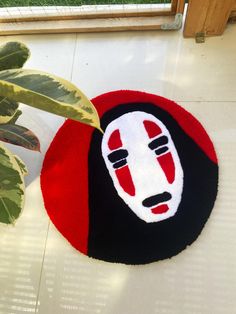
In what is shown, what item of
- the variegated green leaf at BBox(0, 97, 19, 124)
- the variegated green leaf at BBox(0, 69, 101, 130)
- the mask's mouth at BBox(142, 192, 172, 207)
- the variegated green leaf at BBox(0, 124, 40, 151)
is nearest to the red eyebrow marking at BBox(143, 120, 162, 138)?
the mask's mouth at BBox(142, 192, 172, 207)

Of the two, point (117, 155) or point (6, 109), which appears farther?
point (117, 155)

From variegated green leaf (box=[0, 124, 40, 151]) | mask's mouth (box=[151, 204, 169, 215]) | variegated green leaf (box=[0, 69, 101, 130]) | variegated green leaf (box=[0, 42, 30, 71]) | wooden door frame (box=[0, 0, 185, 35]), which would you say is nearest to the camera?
variegated green leaf (box=[0, 69, 101, 130])

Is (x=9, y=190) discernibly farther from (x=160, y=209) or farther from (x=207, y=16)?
(x=207, y=16)

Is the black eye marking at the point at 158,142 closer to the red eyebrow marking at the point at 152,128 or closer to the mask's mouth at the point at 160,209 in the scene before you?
the red eyebrow marking at the point at 152,128

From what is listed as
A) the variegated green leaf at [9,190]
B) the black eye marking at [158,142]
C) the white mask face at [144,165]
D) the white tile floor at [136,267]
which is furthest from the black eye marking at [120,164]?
the variegated green leaf at [9,190]

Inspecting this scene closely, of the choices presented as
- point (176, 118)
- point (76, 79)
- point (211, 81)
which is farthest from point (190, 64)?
point (76, 79)

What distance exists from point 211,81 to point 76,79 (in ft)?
1.66

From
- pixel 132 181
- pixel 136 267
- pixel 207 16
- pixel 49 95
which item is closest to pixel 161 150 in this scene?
pixel 132 181

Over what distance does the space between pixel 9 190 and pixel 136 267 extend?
48 cm

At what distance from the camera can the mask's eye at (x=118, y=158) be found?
1140 mm

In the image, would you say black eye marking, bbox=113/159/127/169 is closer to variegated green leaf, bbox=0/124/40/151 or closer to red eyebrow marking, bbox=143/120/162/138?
red eyebrow marking, bbox=143/120/162/138

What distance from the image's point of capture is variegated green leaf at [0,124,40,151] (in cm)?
97

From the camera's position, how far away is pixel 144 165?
3.71 ft

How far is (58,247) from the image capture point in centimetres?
108
